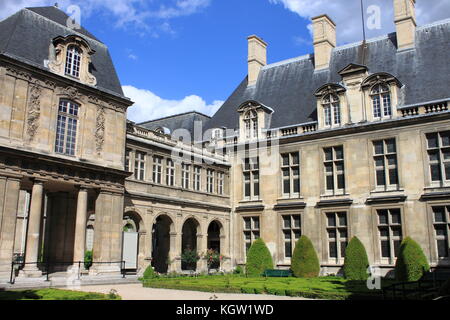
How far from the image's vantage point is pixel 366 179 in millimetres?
25859

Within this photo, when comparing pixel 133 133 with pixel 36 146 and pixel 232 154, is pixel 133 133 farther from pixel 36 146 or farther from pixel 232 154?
pixel 232 154

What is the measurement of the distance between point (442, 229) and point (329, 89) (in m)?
9.86

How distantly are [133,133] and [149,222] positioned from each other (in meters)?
4.63

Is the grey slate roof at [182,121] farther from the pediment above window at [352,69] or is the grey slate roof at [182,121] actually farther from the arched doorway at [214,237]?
the pediment above window at [352,69]

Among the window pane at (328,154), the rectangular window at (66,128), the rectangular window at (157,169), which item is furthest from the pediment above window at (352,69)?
the rectangular window at (66,128)

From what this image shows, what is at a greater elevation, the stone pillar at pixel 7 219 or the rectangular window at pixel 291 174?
the rectangular window at pixel 291 174

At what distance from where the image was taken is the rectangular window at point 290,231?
91.9 ft

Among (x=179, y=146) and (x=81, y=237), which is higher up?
(x=179, y=146)

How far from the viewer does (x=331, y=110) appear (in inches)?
1088

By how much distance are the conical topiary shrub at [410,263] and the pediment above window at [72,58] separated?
1601 cm

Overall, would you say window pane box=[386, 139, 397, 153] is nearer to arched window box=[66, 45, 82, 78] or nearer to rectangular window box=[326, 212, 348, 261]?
rectangular window box=[326, 212, 348, 261]

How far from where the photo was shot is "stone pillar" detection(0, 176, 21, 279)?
57.2 feet

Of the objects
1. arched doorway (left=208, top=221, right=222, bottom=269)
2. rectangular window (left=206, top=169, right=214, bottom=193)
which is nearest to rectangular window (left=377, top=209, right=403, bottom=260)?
rectangular window (left=206, top=169, right=214, bottom=193)
